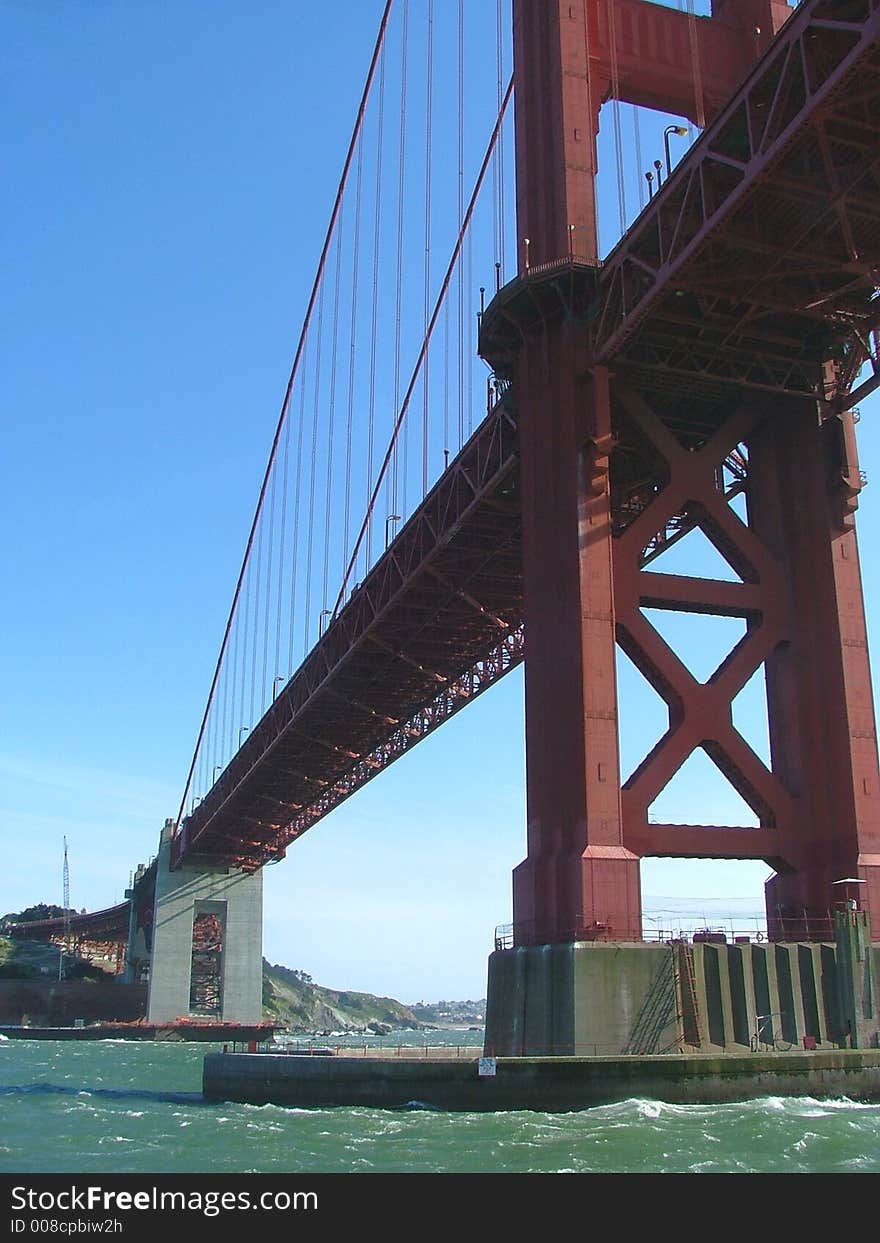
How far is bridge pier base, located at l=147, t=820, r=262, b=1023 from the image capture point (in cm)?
8425

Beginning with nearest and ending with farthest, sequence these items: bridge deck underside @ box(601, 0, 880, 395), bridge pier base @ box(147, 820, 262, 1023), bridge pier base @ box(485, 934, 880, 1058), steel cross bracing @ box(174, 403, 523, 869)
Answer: bridge deck underside @ box(601, 0, 880, 395), bridge pier base @ box(485, 934, 880, 1058), steel cross bracing @ box(174, 403, 523, 869), bridge pier base @ box(147, 820, 262, 1023)

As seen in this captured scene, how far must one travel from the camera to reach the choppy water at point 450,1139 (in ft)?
52.3

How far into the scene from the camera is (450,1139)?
1850 centimetres

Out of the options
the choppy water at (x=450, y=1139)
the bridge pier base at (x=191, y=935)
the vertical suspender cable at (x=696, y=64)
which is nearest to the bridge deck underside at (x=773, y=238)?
the vertical suspender cable at (x=696, y=64)

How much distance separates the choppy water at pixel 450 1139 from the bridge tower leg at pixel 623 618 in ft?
9.40

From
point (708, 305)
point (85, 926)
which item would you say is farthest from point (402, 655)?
point (85, 926)

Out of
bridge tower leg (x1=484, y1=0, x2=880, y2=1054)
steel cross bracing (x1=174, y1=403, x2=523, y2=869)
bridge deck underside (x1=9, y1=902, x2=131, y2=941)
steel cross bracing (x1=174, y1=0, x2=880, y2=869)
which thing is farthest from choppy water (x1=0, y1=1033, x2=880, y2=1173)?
bridge deck underside (x1=9, y1=902, x2=131, y2=941)

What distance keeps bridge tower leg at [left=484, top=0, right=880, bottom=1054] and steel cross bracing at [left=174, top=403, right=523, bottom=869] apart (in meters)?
3.98

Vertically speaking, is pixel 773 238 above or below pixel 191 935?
above

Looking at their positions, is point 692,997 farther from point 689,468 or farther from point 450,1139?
point 689,468

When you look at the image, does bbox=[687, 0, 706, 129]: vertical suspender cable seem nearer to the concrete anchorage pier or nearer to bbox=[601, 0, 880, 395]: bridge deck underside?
bbox=[601, 0, 880, 395]: bridge deck underside

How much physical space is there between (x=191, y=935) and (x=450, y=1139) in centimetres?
6940
